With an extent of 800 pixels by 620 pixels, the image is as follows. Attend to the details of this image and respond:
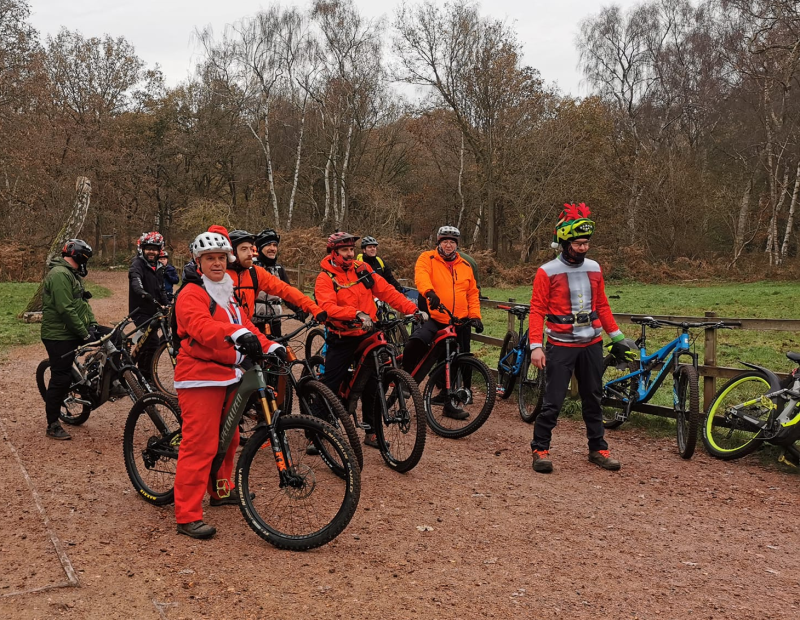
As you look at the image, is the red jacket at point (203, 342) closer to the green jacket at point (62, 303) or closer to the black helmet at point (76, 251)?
the green jacket at point (62, 303)

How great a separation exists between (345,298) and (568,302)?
1.89 metres

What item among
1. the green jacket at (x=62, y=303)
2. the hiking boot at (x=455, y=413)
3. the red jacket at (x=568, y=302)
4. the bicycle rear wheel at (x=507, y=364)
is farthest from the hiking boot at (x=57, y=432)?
the bicycle rear wheel at (x=507, y=364)

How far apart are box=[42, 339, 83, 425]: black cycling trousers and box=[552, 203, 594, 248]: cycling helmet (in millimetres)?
4556

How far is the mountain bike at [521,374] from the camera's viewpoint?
7605 millimetres

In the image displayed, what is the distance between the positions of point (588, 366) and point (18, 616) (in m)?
A: 4.43

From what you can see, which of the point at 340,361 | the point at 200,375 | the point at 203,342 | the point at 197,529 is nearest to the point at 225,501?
the point at 197,529

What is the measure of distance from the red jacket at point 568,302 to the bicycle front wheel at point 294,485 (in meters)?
2.43

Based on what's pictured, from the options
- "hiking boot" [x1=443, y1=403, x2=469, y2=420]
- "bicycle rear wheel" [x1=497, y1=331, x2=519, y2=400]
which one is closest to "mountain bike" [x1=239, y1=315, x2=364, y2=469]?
"hiking boot" [x1=443, y1=403, x2=469, y2=420]

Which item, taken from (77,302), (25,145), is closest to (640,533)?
(77,302)

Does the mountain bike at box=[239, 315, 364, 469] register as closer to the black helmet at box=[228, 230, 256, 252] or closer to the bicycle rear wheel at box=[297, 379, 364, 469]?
the bicycle rear wheel at box=[297, 379, 364, 469]

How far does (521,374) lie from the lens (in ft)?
26.0

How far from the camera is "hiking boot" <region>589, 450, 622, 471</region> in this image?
5918 millimetres

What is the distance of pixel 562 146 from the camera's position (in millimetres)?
30938

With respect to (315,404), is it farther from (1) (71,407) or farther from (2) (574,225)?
(1) (71,407)
